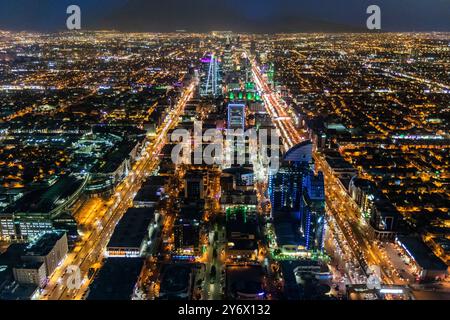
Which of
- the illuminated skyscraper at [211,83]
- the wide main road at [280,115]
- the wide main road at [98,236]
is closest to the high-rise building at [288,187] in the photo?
the wide main road at [98,236]

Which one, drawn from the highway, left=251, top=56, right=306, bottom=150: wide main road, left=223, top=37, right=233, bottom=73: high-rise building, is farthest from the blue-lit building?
left=223, top=37, right=233, bottom=73: high-rise building


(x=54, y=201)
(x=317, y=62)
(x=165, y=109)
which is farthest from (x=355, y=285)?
(x=317, y=62)

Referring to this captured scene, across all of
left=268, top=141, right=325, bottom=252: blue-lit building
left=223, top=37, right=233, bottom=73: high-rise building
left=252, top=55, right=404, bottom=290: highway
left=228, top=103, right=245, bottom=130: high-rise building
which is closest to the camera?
left=252, top=55, right=404, bottom=290: highway

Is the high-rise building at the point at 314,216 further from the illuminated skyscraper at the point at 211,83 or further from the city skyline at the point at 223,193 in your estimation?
the illuminated skyscraper at the point at 211,83

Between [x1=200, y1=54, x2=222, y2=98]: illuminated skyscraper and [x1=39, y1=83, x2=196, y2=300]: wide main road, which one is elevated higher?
[x1=200, y1=54, x2=222, y2=98]: illuminated skyscraper

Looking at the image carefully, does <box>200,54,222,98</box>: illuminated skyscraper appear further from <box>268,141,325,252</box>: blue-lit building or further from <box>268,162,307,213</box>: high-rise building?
<box>268,162,307,213</box>: high-rise building

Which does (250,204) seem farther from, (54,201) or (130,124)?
(130,124)

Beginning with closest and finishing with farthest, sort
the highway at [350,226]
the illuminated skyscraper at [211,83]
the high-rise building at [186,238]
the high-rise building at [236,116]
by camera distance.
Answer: the highway at [350,226] → the high-rise building at [186,238] → the high-rise building at [236,116] → the illuminated skyscraper at [211,83]

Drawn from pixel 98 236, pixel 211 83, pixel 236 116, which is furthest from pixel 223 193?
pixel 211 83

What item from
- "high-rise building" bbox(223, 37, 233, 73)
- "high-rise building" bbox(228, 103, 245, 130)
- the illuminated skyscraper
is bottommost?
"high-rise building" bbox(228, 103, 245, 130)
